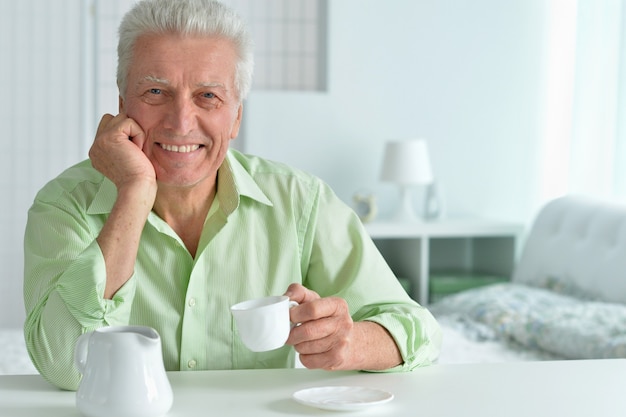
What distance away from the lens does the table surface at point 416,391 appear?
4.22ft

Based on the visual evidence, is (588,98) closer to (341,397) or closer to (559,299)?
(559,299)

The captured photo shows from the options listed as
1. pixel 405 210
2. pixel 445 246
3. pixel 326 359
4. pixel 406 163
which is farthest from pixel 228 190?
pixel 445 246

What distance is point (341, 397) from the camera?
52.8 inches

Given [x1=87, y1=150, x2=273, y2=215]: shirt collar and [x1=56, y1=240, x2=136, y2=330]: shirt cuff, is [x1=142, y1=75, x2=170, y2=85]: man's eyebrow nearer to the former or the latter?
[x1=87, y1=150, x2=273, y2=215]: shirt collar

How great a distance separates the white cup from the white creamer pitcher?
119 mm

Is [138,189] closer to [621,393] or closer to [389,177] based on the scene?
[621,393]

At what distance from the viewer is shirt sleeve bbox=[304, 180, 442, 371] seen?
1613mm

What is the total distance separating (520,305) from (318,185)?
2.07 meters

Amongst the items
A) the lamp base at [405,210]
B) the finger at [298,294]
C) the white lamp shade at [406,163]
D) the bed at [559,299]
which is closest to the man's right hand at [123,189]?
the finger at [298,294]

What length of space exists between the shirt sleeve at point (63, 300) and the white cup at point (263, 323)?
0.24 metres

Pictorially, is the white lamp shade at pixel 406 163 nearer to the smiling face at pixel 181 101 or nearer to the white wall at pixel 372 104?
the white wall at pixel 372 104

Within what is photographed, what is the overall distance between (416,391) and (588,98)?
11.4 feet

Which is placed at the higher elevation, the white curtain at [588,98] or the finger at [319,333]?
the white curtain at [588,98]

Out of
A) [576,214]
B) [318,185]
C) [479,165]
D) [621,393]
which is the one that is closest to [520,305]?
[576,214]
